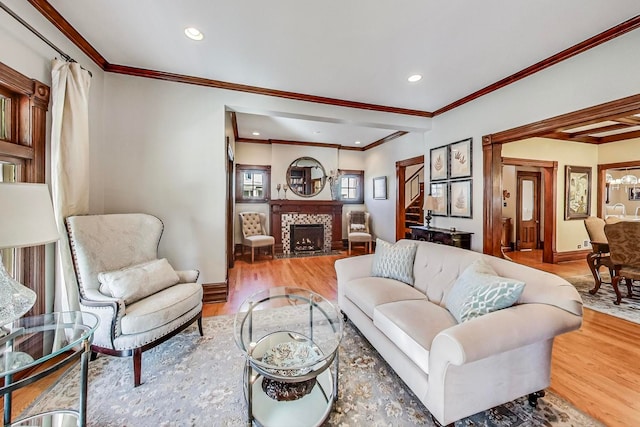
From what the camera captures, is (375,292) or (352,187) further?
(352,187)

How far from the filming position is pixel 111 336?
1680mm

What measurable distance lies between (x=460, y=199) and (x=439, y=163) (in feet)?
2.36

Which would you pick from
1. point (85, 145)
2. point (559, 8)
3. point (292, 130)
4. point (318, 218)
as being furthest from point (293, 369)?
point (318, 218)

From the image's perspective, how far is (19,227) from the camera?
115 centimetres

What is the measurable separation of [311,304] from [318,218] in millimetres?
4520

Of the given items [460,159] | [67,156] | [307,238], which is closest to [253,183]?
[307,238]

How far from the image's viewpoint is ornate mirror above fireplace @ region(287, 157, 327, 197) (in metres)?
6.37

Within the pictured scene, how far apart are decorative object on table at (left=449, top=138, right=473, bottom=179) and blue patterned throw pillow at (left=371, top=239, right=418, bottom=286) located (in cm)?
179

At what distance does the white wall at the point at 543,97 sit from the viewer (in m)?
2.14

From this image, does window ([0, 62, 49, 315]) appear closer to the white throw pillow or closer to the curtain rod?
the curtain rod

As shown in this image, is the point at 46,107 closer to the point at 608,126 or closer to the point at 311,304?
the point at 311,304

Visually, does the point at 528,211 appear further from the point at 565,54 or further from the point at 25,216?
the point at 25,216

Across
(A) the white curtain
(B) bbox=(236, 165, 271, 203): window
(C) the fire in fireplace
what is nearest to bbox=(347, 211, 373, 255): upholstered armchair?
(C) the fire in fireplace

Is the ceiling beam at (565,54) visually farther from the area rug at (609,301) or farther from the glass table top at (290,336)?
the glass table top at (290,336)
